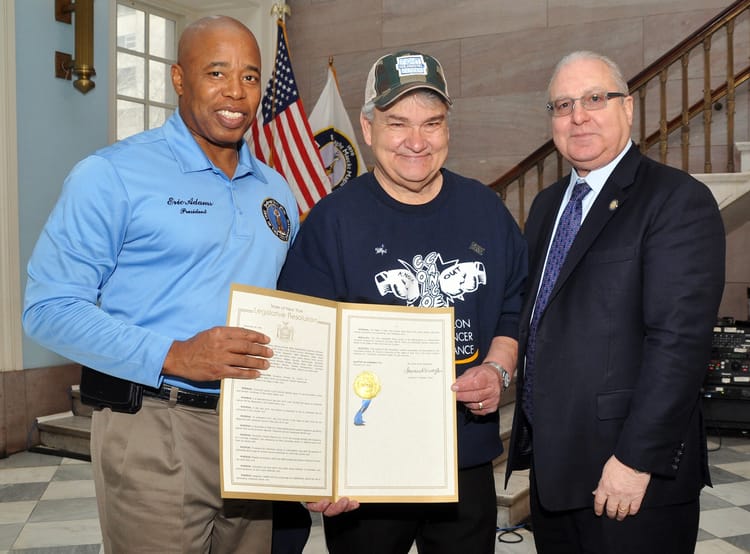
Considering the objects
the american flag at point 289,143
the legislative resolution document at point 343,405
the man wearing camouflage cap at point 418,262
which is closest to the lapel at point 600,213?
the man wearing camouflage cap at point 418,262

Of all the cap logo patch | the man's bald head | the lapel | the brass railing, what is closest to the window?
the brass railing

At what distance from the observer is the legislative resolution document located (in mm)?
1321

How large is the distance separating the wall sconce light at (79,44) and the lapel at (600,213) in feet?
13.0

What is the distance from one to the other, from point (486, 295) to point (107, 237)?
815 mm

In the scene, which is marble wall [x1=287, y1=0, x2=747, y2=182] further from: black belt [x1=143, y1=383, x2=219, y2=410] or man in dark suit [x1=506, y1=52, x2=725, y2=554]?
black belt [x1=143, y1=383, x2=219, y2=410]

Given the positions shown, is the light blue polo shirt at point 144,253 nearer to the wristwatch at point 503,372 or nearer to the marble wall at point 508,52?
the wristwatch at point 503,372

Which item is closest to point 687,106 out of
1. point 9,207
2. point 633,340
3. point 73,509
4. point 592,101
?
point 592,101

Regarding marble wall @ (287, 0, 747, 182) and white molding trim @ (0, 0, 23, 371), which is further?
marble wall @ (287, 0, 747, 182)

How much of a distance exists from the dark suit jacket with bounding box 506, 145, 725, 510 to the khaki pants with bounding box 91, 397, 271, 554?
0.76 m

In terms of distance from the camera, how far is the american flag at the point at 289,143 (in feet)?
17.2

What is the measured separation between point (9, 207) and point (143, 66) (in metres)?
2.22

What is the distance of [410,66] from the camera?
1556 millimetres

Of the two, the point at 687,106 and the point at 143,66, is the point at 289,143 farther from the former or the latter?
the point at 687,106

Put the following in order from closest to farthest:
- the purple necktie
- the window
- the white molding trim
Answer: the purple necktie < the white molding trim < the window
